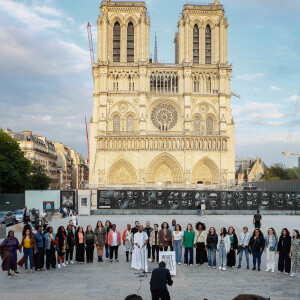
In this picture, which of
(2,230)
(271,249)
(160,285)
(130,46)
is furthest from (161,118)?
(160,285)

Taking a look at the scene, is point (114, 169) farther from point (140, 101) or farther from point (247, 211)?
point (247, 211)

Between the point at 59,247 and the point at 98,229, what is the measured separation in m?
1.59

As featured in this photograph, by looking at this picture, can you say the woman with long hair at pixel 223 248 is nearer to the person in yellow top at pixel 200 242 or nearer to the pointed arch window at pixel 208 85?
the person in yellow top at pixel 200 242

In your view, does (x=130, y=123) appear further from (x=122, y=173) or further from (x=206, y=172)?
(x=206, y=172)

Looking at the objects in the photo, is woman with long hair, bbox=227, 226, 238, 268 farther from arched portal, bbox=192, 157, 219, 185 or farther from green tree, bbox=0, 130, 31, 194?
arched portal, bbox=192, 157, 219, 185

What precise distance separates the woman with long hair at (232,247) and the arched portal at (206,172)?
4152cm

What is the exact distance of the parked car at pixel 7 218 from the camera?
80.5 feet

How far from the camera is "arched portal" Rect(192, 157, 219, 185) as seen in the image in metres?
54.3

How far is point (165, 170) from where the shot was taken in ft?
181

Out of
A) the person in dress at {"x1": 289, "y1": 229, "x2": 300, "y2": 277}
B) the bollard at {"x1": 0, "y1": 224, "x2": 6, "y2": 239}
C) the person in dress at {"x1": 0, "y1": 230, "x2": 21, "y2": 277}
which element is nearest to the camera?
the person in dress at {"x1": 289, "y1": 229, "x2": 300, "y2": 277}

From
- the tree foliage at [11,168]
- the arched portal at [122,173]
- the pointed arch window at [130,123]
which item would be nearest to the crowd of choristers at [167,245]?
the tree foliage at [11,168]

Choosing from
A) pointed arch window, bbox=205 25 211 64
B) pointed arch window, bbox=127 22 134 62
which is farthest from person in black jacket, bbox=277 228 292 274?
pointed arch window, bbox=205 25 211 64

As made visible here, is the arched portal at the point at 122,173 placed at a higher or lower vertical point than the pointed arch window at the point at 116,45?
lower

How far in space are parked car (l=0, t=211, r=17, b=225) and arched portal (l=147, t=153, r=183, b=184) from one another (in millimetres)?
28584
